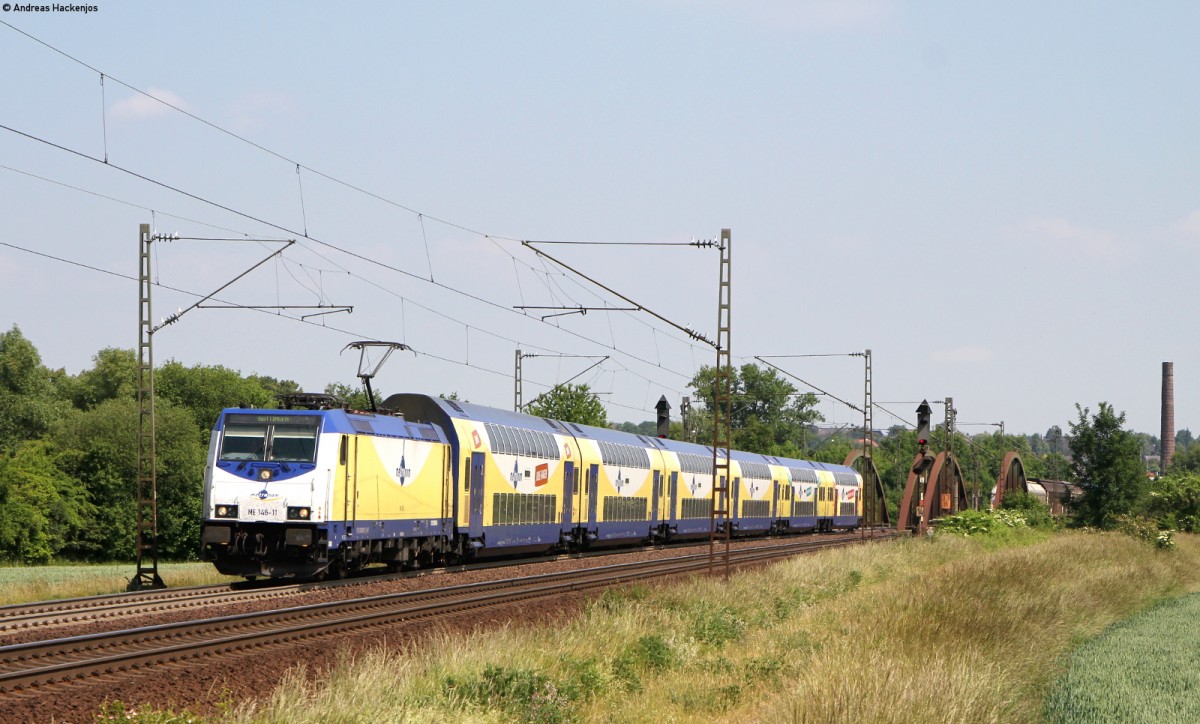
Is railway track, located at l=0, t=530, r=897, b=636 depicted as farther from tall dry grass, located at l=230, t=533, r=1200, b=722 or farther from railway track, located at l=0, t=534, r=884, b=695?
tall dry grass, located at l=230, t=533, r=1200, b=722

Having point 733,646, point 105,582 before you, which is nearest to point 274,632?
point 733,646

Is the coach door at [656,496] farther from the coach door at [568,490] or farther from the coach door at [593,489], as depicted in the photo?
the coach door at [568,490]

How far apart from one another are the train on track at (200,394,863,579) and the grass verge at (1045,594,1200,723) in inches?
339

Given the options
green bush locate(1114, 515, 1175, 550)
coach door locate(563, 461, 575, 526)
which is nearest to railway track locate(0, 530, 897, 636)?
coach door locate(563, 461, 575, 526)

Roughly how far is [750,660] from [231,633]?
7.50m

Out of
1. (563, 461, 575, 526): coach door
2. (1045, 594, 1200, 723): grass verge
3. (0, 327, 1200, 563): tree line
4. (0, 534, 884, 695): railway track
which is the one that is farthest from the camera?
(0, 327, 1200, 563): tree line

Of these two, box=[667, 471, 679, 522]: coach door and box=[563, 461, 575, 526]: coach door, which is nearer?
box=[563, 461, 575, 526]: coach door

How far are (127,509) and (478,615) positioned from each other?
211 feet

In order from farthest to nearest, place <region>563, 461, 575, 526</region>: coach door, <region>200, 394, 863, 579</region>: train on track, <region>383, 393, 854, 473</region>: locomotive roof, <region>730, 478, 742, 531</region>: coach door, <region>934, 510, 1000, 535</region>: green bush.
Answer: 1. <region>934, 510, 1000, 535</region>: green bush
2. <region>730, 478, 742, 531</region>: coach door
3. <region>563, 461, 575, 526</region>: coach door
4. <region>383, 393, 854, 473</region>: locomotive roof
5. <region>200, 394, 863, 579</region>: train on track

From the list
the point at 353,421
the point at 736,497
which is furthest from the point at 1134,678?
the point at 736,497

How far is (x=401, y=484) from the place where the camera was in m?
29.4

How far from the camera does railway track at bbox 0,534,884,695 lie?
1488 centimetres

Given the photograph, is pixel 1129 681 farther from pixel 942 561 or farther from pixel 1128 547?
pixel 1128 547

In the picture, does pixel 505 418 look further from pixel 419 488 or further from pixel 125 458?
pixel 125 458
